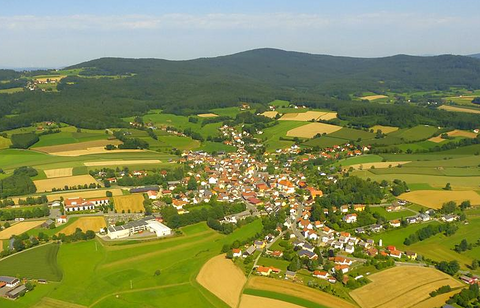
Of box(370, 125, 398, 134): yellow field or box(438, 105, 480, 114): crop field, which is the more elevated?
box(438, 105, 480, 114): crop field

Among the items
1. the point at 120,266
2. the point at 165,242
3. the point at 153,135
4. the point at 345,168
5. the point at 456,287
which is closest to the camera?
the point at 456,287

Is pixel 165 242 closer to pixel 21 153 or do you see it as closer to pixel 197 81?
pixel 21 153

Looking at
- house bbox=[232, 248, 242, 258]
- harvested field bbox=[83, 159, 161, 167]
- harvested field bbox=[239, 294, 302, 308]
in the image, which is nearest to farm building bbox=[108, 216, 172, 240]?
house bbox=[232, 248, 242, 258]

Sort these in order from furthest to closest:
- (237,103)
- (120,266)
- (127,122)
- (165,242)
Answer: (237,103), (127,122), (165,242), (120,266)

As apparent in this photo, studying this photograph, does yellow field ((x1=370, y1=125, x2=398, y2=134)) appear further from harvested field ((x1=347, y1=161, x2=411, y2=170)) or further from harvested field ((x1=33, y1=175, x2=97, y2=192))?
harvested field ((x1=33, y1=175, x2=97, y2=192))

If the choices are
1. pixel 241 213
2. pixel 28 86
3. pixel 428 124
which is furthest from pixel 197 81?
pixel 241 213

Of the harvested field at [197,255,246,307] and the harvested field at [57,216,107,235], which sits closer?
the harvested field at [197,255,246,307]

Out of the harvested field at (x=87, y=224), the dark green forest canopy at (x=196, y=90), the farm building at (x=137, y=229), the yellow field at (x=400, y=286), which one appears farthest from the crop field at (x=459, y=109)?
the harvested field at (x=87, y=224)
